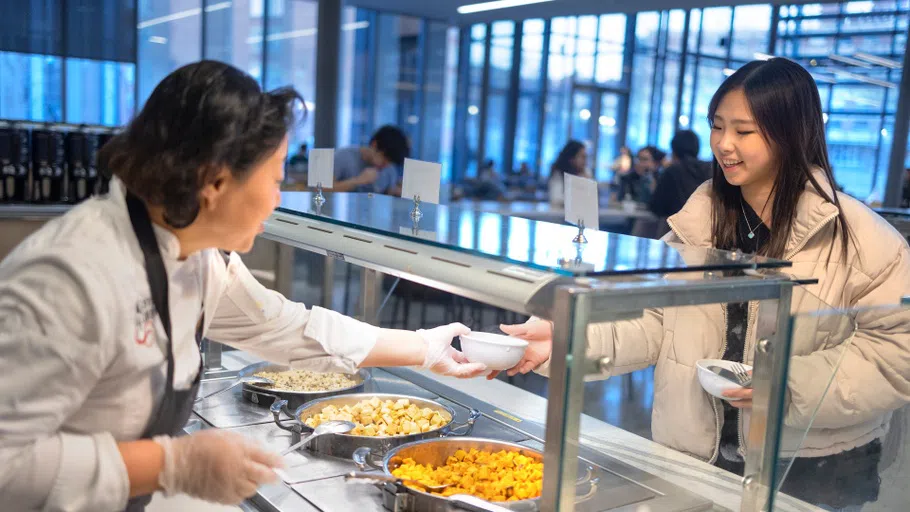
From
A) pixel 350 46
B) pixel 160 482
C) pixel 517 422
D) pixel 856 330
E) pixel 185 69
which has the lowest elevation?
pixel 517 422

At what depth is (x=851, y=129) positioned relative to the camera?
453 inches

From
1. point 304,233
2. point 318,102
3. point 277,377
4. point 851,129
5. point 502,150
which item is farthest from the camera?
point 502,150

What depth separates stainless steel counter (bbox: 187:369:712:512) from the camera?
4.16 ft

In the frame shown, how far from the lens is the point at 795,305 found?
124cm

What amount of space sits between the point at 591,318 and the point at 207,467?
50 cm

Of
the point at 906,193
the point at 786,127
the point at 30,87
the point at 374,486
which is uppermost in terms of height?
the point at 30,87

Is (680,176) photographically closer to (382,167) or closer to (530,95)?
(382,167)

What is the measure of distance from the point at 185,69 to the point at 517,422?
1.06 m

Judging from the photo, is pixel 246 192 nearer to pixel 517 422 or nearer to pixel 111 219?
pixel 111 219

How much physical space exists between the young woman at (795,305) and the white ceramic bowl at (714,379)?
0.04ft

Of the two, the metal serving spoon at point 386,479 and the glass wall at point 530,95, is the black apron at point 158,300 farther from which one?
the glass wall at point 530,95

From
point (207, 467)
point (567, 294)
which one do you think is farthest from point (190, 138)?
point (567, 294)

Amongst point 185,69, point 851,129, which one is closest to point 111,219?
point 185,69

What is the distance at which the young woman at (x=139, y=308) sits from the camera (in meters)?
0.90
